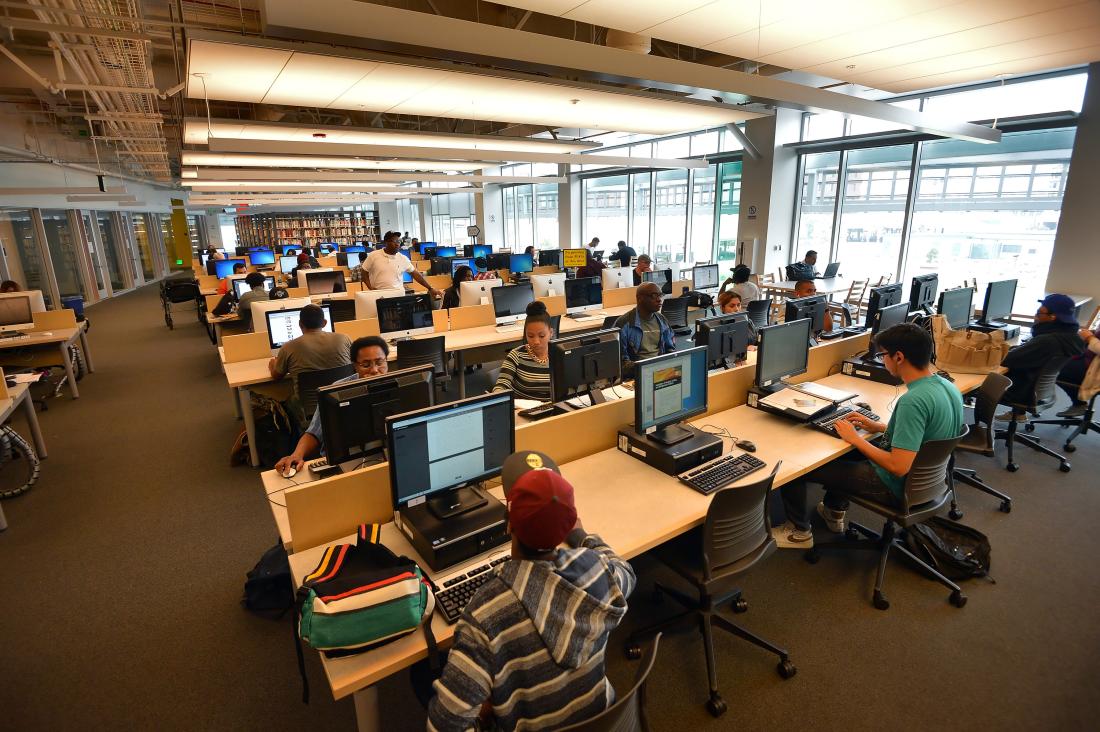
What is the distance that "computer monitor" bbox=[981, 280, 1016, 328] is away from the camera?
18.6 feet

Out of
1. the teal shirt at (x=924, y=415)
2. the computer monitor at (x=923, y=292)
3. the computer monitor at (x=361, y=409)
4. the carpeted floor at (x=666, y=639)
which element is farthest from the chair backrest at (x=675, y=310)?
the computer monitor at (x=361, y=409)

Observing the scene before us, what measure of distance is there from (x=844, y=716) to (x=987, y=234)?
27.0ft

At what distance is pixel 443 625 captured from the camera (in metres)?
1.73

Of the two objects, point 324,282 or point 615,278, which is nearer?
point 615,278

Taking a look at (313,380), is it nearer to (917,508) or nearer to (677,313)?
(917,508)

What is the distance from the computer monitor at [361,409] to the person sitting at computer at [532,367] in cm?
104

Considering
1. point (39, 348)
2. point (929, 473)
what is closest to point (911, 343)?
point (929, 473)

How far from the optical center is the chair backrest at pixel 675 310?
6.16 meters

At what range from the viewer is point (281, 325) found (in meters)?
5.17

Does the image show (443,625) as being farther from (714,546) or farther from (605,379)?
(605,379)

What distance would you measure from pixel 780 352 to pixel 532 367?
64.0 inches

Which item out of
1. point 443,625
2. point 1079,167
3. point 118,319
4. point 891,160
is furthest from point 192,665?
point 118,319

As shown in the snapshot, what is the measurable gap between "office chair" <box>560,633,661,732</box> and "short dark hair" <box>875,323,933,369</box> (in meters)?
2.13

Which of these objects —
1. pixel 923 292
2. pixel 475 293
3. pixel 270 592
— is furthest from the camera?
pixel 475 293
